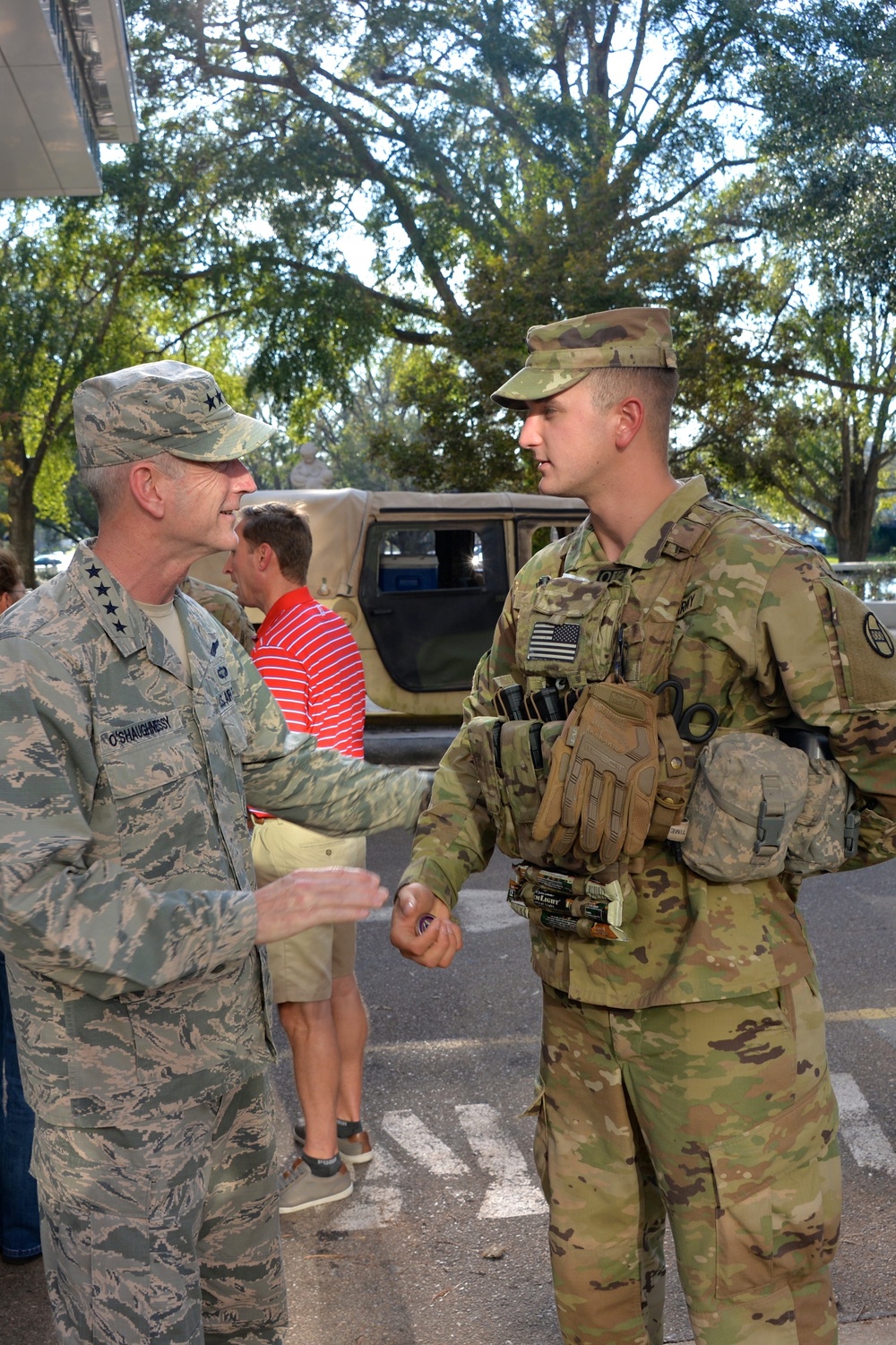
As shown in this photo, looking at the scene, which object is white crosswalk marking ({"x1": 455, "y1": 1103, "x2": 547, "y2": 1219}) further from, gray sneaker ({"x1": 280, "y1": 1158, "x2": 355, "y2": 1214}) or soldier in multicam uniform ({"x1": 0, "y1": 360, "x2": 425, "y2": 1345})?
soldier in multicam uniform ({"x1": 0, "y1": 360, "x2": 425, "y2": 1345})

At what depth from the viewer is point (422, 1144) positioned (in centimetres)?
409

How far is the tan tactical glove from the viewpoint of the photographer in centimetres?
224

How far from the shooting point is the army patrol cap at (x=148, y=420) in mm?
2148

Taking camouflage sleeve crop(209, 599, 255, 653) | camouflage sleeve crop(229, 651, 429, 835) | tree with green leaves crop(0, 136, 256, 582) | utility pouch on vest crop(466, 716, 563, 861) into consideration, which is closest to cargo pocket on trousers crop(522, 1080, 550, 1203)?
utility pouch on vest crop(466, 716, 563, 861)

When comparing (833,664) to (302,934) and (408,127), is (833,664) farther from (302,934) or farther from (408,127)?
(408,127)

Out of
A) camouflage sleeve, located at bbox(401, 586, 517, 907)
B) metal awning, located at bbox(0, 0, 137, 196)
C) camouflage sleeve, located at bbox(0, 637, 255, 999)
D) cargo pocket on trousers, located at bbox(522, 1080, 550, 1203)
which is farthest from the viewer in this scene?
metal awning, located at bbox(0, 0, 137, 196)

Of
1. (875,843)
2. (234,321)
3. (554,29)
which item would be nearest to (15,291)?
(234,321)

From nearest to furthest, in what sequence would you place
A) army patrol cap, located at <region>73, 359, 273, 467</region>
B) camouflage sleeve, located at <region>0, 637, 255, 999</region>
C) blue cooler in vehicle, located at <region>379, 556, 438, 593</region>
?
camouflage sleeve, located at <region>0, 637, 255, 999</region> < army patrol cap, located at <region>73, 359, 273, 467</region> < blue cooler in vehicle, located at <region>379, 556, 438, 593</region>

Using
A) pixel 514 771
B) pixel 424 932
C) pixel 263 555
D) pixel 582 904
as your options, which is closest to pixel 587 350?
pixel 514 771

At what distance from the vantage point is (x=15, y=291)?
23297mm

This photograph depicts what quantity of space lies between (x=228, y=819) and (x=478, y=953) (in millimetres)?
3983

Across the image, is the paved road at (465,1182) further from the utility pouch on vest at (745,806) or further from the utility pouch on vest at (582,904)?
the utility pouch on vest at (745,806)

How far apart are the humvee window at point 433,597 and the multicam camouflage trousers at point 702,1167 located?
8018mm

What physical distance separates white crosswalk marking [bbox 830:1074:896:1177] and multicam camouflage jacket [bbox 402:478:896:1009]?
190cm
